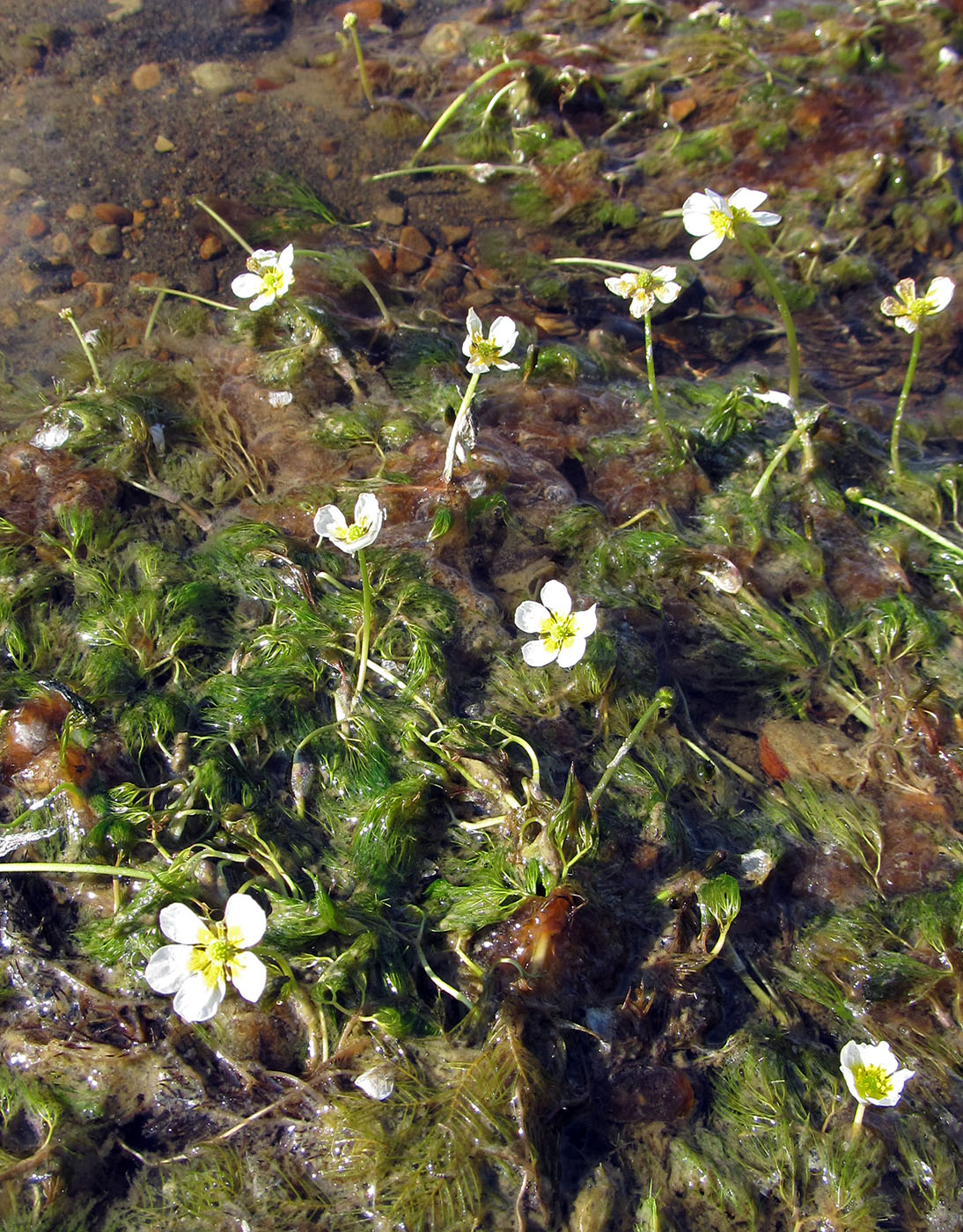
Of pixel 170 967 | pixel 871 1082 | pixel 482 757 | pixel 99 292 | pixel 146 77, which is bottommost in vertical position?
pixel 871 1082

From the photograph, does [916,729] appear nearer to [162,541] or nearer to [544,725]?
[544,725]

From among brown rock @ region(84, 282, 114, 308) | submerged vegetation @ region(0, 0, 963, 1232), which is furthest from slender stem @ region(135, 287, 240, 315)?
brown rock @ region(84, 282, 114, 308)

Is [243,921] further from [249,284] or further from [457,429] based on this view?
[249,284]

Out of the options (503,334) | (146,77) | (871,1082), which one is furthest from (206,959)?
(146,77)

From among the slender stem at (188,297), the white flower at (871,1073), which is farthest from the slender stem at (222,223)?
the white flower at (871,1073)

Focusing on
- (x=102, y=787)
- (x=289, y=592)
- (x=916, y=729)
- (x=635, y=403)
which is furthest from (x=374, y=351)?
(x=916, y=729)

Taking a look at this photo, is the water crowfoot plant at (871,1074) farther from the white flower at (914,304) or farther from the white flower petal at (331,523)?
the white flower at (914,304)

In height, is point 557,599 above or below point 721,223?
below
